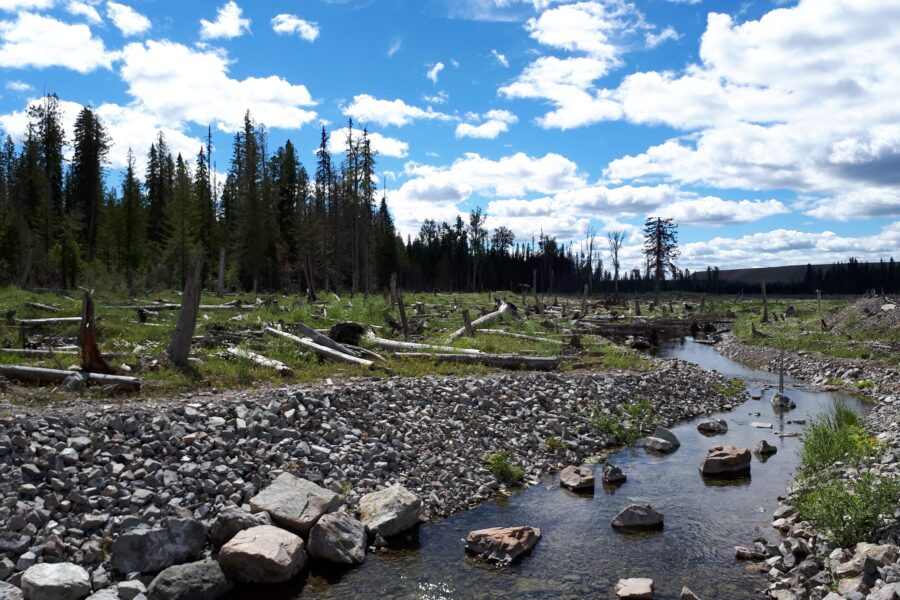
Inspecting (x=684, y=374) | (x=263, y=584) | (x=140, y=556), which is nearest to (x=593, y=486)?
(x=263, y=584)

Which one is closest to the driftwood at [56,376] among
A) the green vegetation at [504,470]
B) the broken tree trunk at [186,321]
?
the broken tree trunk at [186,321]

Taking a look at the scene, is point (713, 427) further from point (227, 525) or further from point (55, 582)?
point (55, 582)

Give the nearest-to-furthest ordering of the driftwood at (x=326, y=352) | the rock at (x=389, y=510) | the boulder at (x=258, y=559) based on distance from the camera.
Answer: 1. the boulder at (x=258, y=559)
2. the rock at (x=389, y=510)
3. the driftwood at (x=326, y=352)

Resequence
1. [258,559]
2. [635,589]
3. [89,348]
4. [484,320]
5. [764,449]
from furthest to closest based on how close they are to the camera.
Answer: [484,320]
[764,449]
[89,348]
[258,559]
[635,589]

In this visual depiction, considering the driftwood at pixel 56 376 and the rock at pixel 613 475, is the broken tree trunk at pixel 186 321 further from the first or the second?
the rock at pixel 613 475

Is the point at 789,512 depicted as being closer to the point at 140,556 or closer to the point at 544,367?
the point at 140,556

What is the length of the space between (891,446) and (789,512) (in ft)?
9.72

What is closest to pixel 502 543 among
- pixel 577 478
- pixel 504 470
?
pixel 504 470

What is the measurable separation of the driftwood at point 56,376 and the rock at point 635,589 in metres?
9.08

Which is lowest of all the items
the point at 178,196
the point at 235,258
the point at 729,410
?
the point at 729,410

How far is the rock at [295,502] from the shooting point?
26.2 feet

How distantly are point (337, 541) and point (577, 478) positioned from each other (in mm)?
4710

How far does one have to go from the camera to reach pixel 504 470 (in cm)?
1093

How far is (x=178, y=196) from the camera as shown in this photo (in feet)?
148
